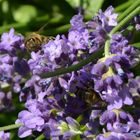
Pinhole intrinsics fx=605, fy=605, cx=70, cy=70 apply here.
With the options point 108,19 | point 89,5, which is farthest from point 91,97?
point 89,5

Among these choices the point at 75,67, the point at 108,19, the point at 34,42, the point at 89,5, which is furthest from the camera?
the point at 89,5

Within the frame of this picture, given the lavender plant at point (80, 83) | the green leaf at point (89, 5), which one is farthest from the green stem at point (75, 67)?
the green leaf at point (89, 5)

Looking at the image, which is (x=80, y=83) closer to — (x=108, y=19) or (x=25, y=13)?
(x=108, y=19)

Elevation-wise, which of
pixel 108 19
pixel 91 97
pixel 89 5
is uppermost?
pixel 89 5

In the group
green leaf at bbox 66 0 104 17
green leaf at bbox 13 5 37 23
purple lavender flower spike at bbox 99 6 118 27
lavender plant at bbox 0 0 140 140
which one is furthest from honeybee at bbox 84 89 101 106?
green leaf at bbox 13 5 37 23

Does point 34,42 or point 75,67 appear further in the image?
point 34,42

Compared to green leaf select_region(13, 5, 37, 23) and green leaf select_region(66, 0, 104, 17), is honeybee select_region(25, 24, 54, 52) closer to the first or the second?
green leaf select_region(66, 0, 104, 17)
